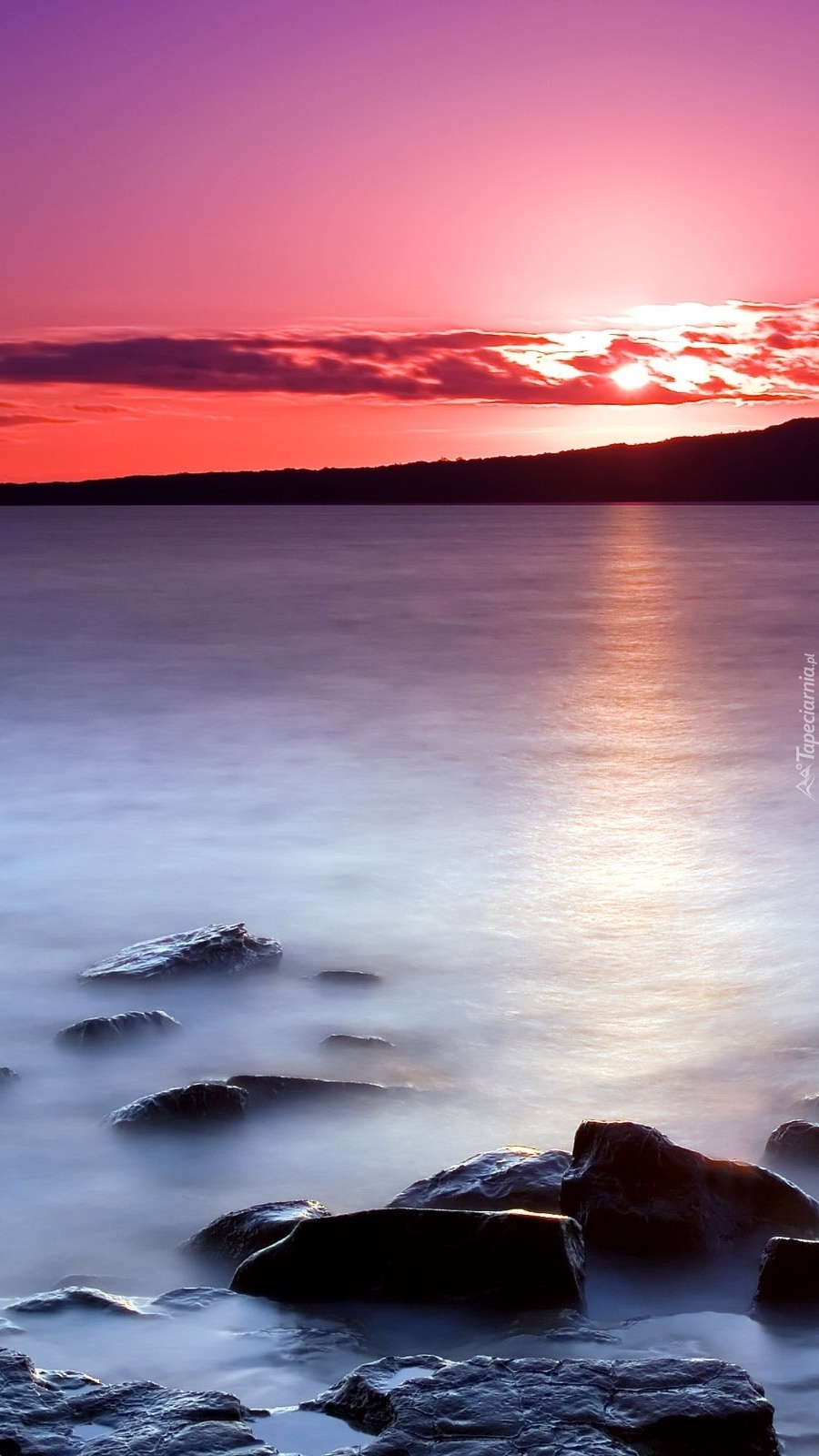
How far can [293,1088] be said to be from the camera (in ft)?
20.5

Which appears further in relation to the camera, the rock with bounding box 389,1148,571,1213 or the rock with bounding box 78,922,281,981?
the rock with bounding box 78,922,281,981

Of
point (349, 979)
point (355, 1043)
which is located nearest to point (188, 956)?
point (349, 979)

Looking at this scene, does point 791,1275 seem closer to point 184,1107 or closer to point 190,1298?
point 190,1298

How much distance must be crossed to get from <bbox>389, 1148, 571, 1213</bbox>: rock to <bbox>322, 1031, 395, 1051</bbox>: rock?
6.64 feet

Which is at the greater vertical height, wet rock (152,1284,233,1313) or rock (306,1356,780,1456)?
rock (306,1356,780,1456)

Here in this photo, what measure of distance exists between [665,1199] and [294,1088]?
6.81 feet

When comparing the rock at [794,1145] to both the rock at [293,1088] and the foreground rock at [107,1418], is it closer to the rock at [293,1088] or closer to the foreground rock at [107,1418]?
the rock at [293,1088]

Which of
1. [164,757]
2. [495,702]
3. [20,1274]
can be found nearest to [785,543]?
[495,702]

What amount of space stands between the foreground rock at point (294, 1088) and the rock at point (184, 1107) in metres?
0.16

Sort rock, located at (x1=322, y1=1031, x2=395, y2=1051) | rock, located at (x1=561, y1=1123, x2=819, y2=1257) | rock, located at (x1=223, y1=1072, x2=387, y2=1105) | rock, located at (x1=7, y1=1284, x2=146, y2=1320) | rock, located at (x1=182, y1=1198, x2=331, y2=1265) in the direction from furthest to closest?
rock, located at (x1=322, y1=1031, x2=395, y2=1051) → rock, located at (x1=223, y1=1072, x2=387, y2=1105) → rock, located at (x1=182, y1=1198, x2=331, y2=1265) → rock, located at (x1=561, y1=1123, x2=819, y2=1257) → rock, located at (x1=7, y1=1284, x2=146, y2=1320)

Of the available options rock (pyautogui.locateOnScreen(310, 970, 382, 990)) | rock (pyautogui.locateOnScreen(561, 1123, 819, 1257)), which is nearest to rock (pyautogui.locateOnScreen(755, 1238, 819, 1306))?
rock (pyautogui.locateOnScreen(561, 1123, 819, 1257))

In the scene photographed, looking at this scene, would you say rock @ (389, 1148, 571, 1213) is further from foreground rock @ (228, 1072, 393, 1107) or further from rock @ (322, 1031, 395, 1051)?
rock @ (322, 1031, 395, 1051)

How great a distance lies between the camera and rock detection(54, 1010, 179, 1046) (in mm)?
6934

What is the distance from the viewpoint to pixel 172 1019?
7211 millimetres
